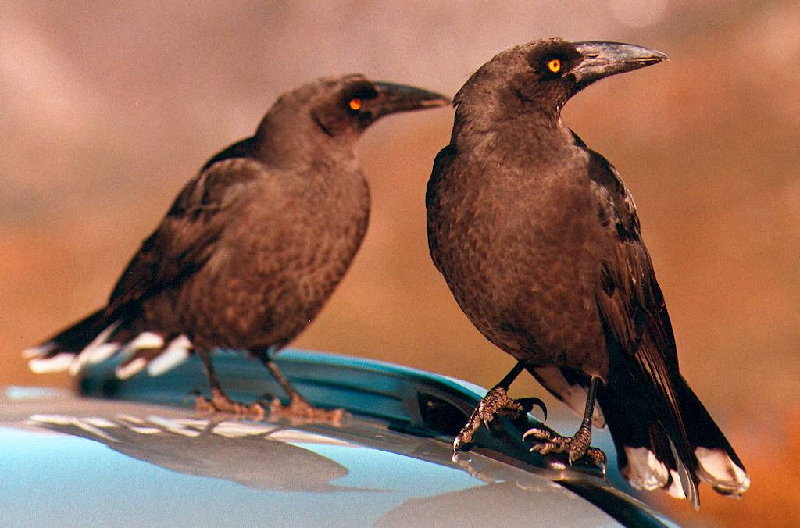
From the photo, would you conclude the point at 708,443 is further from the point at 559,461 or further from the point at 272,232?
the point at 272,232

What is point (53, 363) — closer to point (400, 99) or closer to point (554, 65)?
point (400, 99)

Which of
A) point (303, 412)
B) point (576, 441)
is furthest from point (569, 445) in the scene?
point (303, 412)

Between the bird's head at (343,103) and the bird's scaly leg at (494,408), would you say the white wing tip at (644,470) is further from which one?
the bird's head at (343,103)

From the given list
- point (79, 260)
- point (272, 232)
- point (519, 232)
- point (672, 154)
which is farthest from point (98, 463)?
point (79, 260)

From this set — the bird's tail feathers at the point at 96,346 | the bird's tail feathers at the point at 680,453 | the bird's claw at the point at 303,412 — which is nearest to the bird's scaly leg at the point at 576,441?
the bird's tail feathers at the point at 680,453

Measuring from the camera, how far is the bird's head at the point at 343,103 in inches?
171

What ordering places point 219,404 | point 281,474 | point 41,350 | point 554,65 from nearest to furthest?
point 281,474
point 554,65
point 219,404
point 41,350

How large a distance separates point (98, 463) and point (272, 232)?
245 cm

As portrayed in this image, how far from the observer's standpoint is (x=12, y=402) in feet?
9.20

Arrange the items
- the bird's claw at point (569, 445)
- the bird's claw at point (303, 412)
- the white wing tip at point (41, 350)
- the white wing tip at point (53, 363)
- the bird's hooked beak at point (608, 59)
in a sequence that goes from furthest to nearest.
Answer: the white wing tip at point (41, 350) → the white wing tip at point (53, 363) → the bird's hooked beak at point (608, 59) → the bird's claw at point (303, 412) → the bird's claw at point (569, 445)

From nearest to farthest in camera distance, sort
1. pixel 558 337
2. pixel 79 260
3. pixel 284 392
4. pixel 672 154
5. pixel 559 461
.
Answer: pixel 559 461
pixel 558 337
pixel 284 392
pixel 672 154
pixel 79 260

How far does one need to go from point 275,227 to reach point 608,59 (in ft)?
5.76

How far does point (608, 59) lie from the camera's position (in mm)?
2943

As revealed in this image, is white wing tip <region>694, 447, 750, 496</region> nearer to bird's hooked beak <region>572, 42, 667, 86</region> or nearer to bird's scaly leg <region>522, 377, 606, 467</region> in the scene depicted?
bird's scaly leg <region>522, 377, 606, 467</region>
